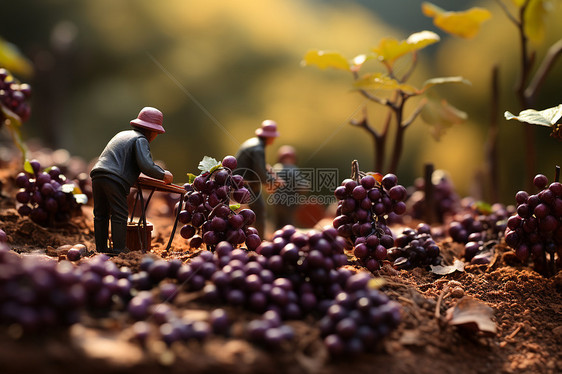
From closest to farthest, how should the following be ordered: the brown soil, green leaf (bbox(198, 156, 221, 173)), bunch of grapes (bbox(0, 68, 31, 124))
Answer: the brown soil
green leaf (bbox(198, 156, 221, 173))
bunch of grapes (bbox(0, 68, 31, 124))

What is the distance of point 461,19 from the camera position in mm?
2836

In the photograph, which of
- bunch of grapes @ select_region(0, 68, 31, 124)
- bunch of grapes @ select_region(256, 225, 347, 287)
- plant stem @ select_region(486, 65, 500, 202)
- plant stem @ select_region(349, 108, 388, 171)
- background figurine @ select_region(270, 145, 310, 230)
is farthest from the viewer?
plant stem @ select_region(486, 65, 500, 202)

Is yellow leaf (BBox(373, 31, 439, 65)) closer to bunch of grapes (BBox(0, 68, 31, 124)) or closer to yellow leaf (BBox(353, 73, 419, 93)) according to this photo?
yellow leaf (BBox(353, 73, 419, 93))

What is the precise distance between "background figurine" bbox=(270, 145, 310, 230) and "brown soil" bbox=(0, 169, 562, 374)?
1.09 meters

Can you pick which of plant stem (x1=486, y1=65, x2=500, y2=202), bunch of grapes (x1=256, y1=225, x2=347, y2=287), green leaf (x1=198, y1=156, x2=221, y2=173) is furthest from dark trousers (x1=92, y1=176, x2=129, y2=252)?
plant stem (x1=486, y1=65, x2=500, y2=202)

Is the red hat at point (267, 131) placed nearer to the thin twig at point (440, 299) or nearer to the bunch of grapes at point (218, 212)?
the bunch of grapes at point (218, 212)

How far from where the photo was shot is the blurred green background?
5.72 metres

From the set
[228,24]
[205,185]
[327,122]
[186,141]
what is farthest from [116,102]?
[205,185]

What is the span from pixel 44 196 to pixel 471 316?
2216mm

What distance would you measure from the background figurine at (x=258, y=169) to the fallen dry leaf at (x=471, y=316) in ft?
4.75

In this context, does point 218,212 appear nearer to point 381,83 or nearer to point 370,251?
point 370,251

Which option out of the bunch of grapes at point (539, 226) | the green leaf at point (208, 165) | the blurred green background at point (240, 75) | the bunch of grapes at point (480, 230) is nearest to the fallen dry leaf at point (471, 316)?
the bunch of grapes at point (539, 226)

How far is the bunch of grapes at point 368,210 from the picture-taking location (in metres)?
1.96

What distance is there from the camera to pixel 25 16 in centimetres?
721
